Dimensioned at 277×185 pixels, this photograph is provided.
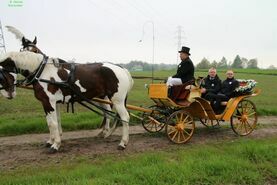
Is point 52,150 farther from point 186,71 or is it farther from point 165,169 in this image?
point 186,71

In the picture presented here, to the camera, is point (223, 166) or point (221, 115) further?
point (221, 115)

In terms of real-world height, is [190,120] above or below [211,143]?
above

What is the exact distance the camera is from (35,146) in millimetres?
7648

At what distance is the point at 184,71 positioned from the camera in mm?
8305

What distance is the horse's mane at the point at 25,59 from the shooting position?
7.09 m

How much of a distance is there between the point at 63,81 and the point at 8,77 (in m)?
1.14

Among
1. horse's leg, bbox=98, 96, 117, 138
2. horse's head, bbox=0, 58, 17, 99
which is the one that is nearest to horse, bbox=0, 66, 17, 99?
horse's head, bbox=0, 58, 17, 99

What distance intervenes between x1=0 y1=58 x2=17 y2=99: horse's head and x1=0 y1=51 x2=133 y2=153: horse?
2cm

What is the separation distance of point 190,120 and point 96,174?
11.1 feet

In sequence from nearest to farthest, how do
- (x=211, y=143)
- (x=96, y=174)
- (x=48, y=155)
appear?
(x=96, y=174) → (x=48, y=155) → (x=211, y=143)

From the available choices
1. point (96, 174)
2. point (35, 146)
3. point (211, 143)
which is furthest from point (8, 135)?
point (211, 143)

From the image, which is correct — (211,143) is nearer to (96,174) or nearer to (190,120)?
(190,120)

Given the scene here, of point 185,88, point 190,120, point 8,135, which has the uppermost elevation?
point 185,88

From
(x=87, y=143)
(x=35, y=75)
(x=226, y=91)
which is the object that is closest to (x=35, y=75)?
(x=35, y=75)
